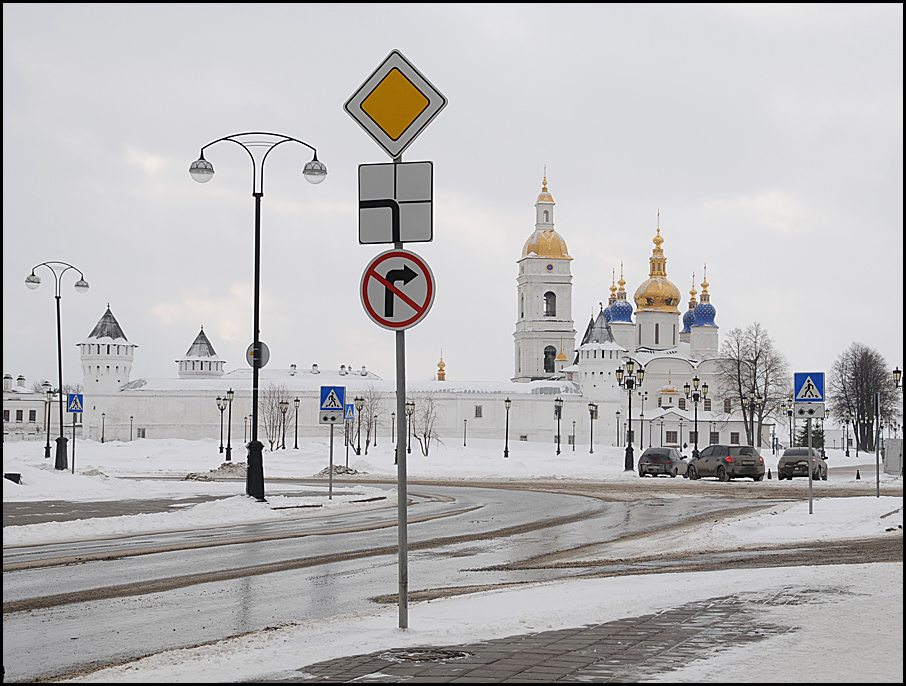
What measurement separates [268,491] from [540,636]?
1084 inches

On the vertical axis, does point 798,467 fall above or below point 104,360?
below

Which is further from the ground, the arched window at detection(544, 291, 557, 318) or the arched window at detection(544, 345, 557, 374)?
the arched window at detection(544, 291, 557, 318)

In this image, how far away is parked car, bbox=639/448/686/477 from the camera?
4900 cm

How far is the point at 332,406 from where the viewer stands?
85.4ft

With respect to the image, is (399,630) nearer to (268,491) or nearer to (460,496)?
(460,496)

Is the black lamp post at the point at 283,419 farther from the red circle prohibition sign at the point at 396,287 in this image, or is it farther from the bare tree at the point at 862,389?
the red circle prohibition sign at the point at 396,287

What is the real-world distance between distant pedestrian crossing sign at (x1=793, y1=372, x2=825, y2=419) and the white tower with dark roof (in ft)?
342

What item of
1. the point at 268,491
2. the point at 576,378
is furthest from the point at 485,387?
the point at 268,491

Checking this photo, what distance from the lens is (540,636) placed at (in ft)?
24.6

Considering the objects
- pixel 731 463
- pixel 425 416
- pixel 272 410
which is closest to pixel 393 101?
pixel 731 463

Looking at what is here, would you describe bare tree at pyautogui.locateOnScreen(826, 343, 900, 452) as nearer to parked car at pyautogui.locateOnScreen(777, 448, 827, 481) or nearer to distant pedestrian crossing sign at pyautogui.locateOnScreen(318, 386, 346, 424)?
parked car at pyautogui.locateOnScreen(777, 448, 827, 481)

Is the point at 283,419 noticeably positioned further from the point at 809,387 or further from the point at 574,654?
the point at 574,654

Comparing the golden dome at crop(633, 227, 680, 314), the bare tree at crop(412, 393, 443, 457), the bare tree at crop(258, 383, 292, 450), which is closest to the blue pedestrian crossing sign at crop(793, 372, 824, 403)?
the bare tree at crop(412, 393, 443, 457)

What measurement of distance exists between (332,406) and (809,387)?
11.3 metres
